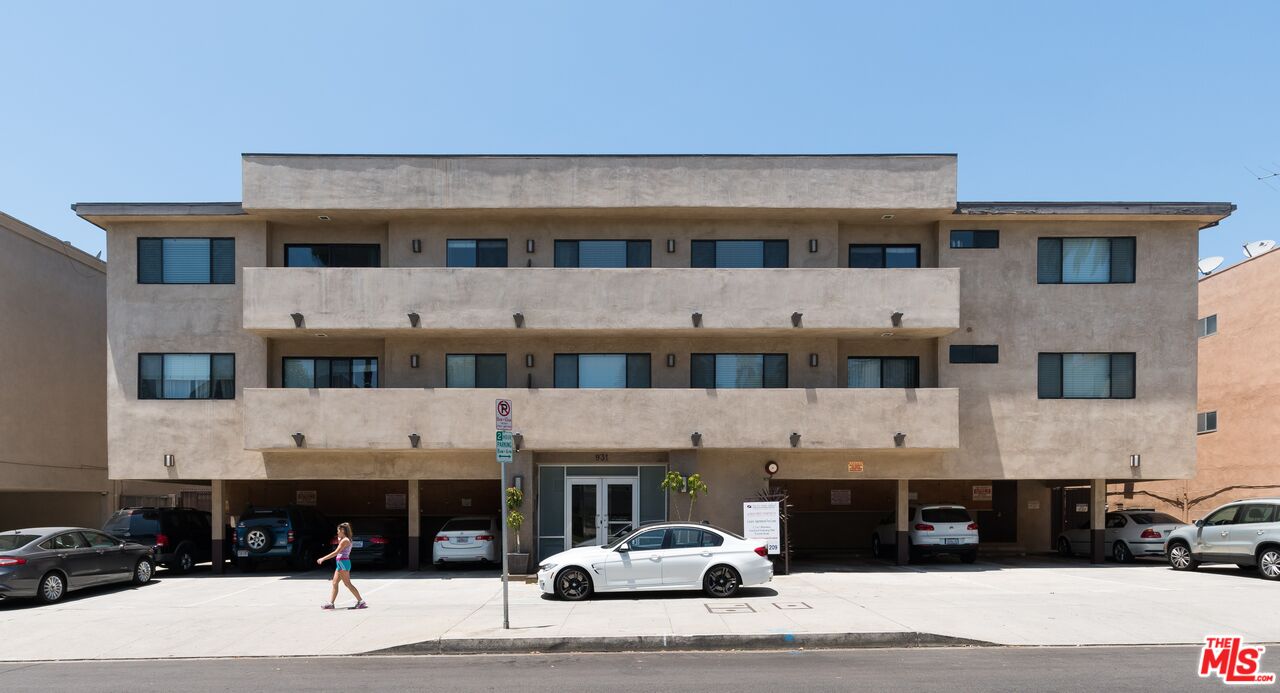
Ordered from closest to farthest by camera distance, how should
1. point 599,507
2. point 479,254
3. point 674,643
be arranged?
point 674,643 → point 599,507 → point 479,254

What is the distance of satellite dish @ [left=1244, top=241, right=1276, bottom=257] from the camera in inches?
1221

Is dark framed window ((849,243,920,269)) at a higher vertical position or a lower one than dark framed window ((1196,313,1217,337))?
higher

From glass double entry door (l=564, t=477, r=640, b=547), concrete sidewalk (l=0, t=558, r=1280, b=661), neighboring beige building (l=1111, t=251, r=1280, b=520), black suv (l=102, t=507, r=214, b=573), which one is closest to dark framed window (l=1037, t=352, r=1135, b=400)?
concrete sidewalk (l=0, t=558, r=1280, b=661)

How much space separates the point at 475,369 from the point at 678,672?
13011mm

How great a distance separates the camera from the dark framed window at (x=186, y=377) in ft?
71.5

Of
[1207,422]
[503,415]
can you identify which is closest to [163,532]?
[503,415]

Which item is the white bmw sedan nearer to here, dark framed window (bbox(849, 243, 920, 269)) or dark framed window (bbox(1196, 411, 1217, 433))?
dark framed window (bbox(849, 243, 920, 269))

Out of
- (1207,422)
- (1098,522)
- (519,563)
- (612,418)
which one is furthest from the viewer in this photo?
(1207,422)

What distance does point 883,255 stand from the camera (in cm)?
2264

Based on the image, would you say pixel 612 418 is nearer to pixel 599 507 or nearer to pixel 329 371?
pixel 599 507

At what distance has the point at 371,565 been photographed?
23.6 metres

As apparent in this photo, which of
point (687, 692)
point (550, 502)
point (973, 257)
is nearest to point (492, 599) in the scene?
point (550, 502)

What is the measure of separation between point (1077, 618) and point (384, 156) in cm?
1732

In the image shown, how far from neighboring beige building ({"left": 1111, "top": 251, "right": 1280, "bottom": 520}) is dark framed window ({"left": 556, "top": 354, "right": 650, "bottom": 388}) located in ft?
59.7
